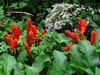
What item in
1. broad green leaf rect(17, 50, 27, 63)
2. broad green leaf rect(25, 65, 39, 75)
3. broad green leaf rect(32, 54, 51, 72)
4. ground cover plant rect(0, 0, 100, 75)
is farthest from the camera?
broad green leaf rect(17, 50, 27, 63)

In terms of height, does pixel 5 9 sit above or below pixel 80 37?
below

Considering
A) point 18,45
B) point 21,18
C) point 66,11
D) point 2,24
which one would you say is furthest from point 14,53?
point 21,18

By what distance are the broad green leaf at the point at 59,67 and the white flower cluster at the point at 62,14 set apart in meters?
2.24

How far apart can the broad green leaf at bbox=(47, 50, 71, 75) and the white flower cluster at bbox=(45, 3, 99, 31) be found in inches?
88.2

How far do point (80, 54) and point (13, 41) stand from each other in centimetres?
75

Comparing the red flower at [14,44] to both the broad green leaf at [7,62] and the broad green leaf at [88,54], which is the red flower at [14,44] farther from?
the broad green leaf at [88,54]

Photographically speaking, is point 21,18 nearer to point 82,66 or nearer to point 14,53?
point 14,53

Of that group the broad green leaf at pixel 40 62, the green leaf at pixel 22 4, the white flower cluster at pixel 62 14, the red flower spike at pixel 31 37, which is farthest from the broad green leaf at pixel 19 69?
the green leaf at pixel 22 4

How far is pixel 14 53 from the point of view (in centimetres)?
412

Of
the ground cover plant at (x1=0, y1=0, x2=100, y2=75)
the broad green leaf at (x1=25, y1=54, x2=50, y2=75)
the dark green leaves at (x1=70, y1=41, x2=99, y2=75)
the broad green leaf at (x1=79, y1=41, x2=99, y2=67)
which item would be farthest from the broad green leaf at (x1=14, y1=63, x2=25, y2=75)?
the broad green leaf at (x1=79, y1=41, x2=99, y2=67)

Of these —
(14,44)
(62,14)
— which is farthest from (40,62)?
(62,14)

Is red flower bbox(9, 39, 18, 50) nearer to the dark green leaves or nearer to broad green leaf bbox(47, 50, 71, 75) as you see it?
broad green leaf bbox(47, 50, 71, 75)

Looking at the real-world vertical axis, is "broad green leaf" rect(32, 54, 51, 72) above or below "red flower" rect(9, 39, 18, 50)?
below

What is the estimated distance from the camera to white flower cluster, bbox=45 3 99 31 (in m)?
5.95
